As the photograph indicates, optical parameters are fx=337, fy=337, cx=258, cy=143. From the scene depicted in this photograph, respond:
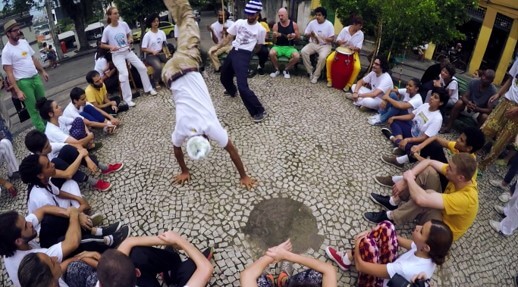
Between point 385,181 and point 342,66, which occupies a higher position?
point 342,66

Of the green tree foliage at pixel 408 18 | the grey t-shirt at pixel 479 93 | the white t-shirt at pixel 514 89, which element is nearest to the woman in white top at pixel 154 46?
the green tree foliage at pixel 408 18

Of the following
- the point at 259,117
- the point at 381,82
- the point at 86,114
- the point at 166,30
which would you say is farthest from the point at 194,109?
the point at 166,30

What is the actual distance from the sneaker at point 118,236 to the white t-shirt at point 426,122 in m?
4.65

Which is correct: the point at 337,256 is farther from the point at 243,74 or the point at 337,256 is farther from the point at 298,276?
the point at 243,74

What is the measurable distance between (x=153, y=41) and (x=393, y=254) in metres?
6.96

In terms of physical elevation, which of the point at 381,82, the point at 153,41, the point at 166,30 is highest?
the point at 153,41

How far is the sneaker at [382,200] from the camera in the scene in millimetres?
4775

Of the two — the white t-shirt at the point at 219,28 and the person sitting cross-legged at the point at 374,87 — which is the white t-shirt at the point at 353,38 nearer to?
the person sitting cross-legged at the point at 374,87

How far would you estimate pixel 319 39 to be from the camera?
8.09m

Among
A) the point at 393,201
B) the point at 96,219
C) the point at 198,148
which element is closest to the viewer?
the point at 198,148

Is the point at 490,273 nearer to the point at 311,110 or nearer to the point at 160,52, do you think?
the point at 311,110

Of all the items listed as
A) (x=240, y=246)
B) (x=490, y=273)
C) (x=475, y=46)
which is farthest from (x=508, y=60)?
(x=240, y=246)

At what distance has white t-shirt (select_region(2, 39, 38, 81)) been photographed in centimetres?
619

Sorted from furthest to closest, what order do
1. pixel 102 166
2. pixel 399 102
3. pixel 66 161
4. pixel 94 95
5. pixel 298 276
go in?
pixel 94 95 < pixel 399 102 < pixel 102 166 < pixel 66 161 < pixel 298 276
